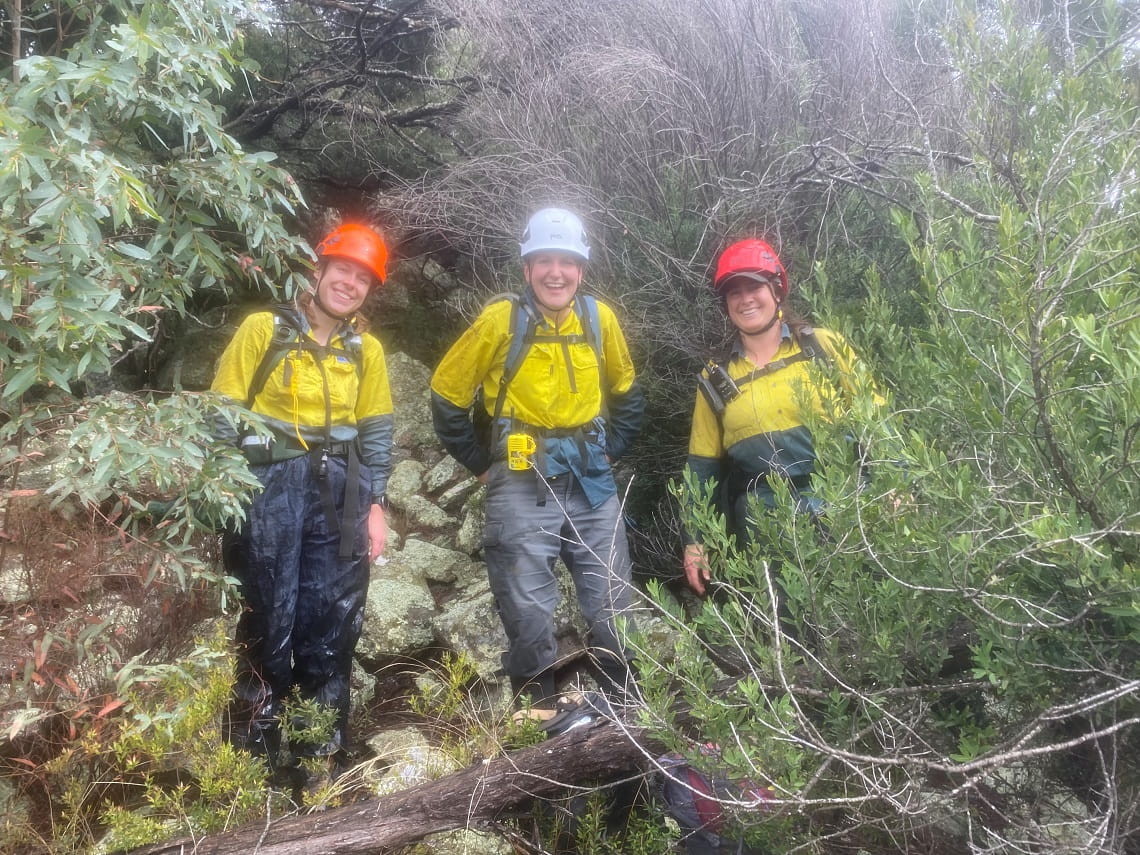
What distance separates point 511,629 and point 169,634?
183 centimetres

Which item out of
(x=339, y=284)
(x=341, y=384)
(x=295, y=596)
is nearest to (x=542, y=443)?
(x=341, y=384)

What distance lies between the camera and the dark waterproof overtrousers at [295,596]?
339 centimetres

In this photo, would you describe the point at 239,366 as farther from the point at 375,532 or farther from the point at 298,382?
the point at 375,532

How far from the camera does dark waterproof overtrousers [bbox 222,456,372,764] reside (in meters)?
3.39

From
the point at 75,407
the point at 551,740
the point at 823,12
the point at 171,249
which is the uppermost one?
the point at 823,12

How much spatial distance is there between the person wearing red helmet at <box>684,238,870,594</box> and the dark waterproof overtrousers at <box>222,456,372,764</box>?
1604mm

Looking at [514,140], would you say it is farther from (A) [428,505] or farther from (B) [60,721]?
(B) [60,721]

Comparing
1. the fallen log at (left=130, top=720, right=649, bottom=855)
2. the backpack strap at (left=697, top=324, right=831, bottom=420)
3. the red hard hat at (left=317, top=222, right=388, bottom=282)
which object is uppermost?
the red hard hat at (left=317, top=222, right=388, bottom=282)

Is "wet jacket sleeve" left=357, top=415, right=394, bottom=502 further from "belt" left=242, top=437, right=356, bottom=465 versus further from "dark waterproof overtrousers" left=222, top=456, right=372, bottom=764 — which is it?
"belt" left=242, top=437, right=356, bottom=465

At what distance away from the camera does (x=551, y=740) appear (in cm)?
286

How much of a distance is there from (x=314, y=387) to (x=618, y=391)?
4.65ft

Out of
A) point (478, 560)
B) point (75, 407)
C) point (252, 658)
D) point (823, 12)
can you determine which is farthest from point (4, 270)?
point (823, 12)

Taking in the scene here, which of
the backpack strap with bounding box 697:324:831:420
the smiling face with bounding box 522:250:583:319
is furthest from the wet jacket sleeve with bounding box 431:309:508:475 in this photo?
the backpack strap with bounding box 697:324:831:420

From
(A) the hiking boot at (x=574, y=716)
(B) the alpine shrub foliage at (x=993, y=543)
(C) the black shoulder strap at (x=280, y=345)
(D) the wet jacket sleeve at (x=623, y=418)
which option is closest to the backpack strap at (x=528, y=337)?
(D) the wet jacket sleeve at (x=623, y=418)
